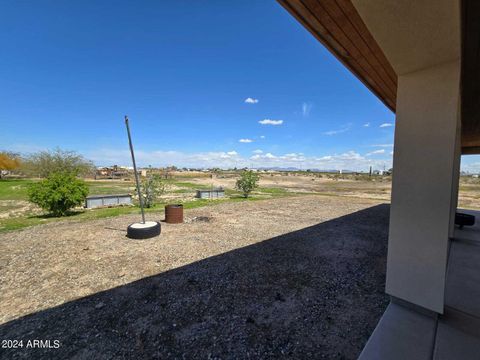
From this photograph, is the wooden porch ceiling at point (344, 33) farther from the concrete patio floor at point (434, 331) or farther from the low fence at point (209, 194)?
the low fence at point (209, 194)

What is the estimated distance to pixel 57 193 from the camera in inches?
339

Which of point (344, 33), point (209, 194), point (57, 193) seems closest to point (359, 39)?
point (344, 33)

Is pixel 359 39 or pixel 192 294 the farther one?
pixel 192 294

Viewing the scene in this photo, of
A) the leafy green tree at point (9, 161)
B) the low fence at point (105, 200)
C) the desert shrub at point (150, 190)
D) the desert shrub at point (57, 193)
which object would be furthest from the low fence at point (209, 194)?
the leafy green tree at point (9, 161)

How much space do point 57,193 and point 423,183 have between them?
39.1ft

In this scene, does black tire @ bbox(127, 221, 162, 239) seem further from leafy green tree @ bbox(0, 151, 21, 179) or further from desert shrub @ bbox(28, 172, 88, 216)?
leafy green tree @ bbox(0, 151, 21, 179)

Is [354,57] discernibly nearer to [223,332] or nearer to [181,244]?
[223,332]

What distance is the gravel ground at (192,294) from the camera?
7.11 feet

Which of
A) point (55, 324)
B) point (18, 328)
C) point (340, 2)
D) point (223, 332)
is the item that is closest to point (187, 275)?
point (223, 332)

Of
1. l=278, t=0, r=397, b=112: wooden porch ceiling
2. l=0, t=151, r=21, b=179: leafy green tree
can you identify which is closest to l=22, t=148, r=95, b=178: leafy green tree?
l=0, t=151, r=21, b=179: leafy green tree

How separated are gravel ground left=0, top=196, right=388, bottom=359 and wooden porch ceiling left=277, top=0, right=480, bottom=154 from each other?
329 centimetres

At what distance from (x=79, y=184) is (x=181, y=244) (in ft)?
24.4

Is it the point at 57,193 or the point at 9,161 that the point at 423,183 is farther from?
the point at 9,161

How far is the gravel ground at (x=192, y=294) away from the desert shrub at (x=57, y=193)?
3.03m
